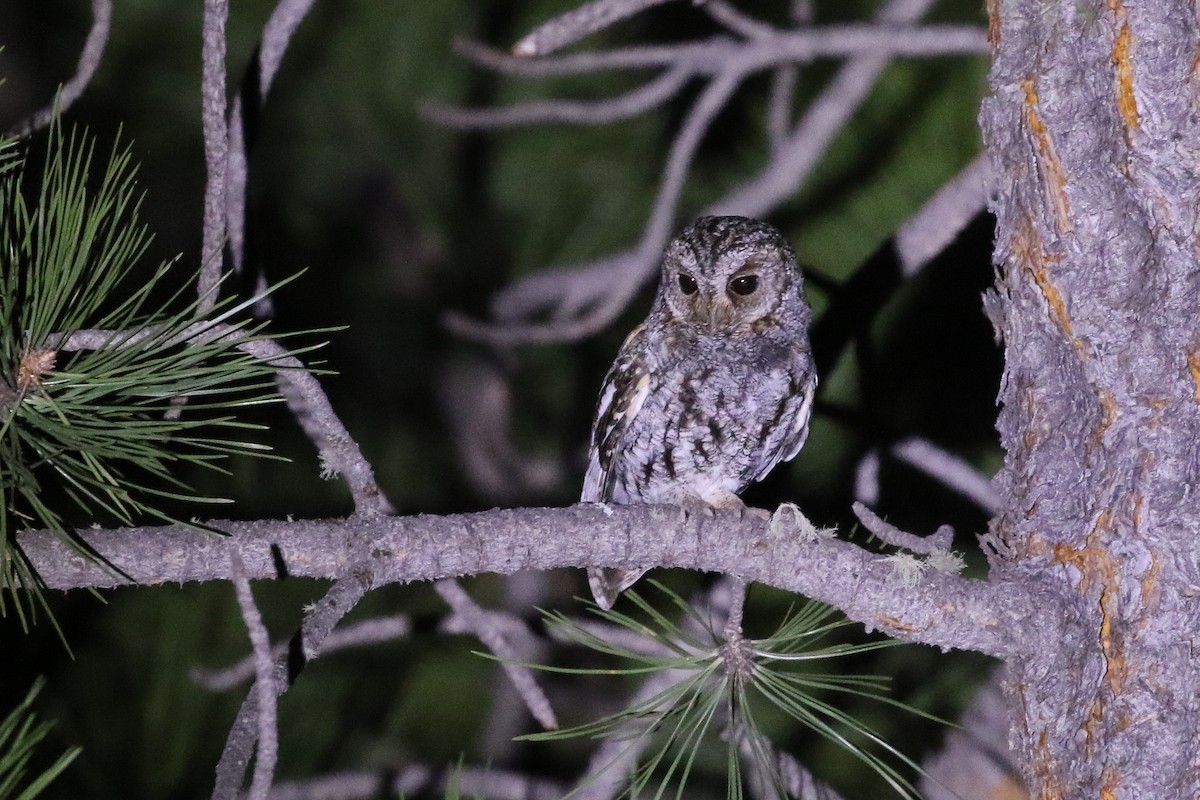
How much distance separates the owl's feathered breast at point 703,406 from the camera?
6.24ft

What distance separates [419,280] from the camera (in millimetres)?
3770

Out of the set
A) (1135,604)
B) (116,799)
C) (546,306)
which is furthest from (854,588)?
(546,306)

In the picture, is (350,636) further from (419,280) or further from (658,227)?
(419,280)

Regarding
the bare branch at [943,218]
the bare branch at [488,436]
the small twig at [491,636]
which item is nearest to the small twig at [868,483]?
the bare branch at [943,218]

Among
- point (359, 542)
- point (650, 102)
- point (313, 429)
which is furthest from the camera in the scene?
point (650, 102)

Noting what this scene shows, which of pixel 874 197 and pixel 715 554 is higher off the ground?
pixel 874 197

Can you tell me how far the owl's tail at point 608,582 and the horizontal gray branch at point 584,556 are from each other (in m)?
0.74

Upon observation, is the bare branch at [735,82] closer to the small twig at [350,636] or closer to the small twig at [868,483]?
the small twig at [868,483]

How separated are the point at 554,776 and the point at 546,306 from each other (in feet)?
4.82

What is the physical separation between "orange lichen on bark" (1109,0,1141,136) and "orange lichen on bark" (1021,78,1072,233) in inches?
3.4

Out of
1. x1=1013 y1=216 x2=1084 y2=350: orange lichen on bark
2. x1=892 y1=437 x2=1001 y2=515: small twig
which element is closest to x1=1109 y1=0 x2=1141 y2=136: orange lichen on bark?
x1=1013 y1=216 x2=1084 y2=350: orange lichen on bark

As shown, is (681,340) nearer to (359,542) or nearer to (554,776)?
(359,542)

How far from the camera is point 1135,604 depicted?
1271 millimetres

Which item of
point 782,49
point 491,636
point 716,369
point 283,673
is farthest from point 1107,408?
point 782,49
